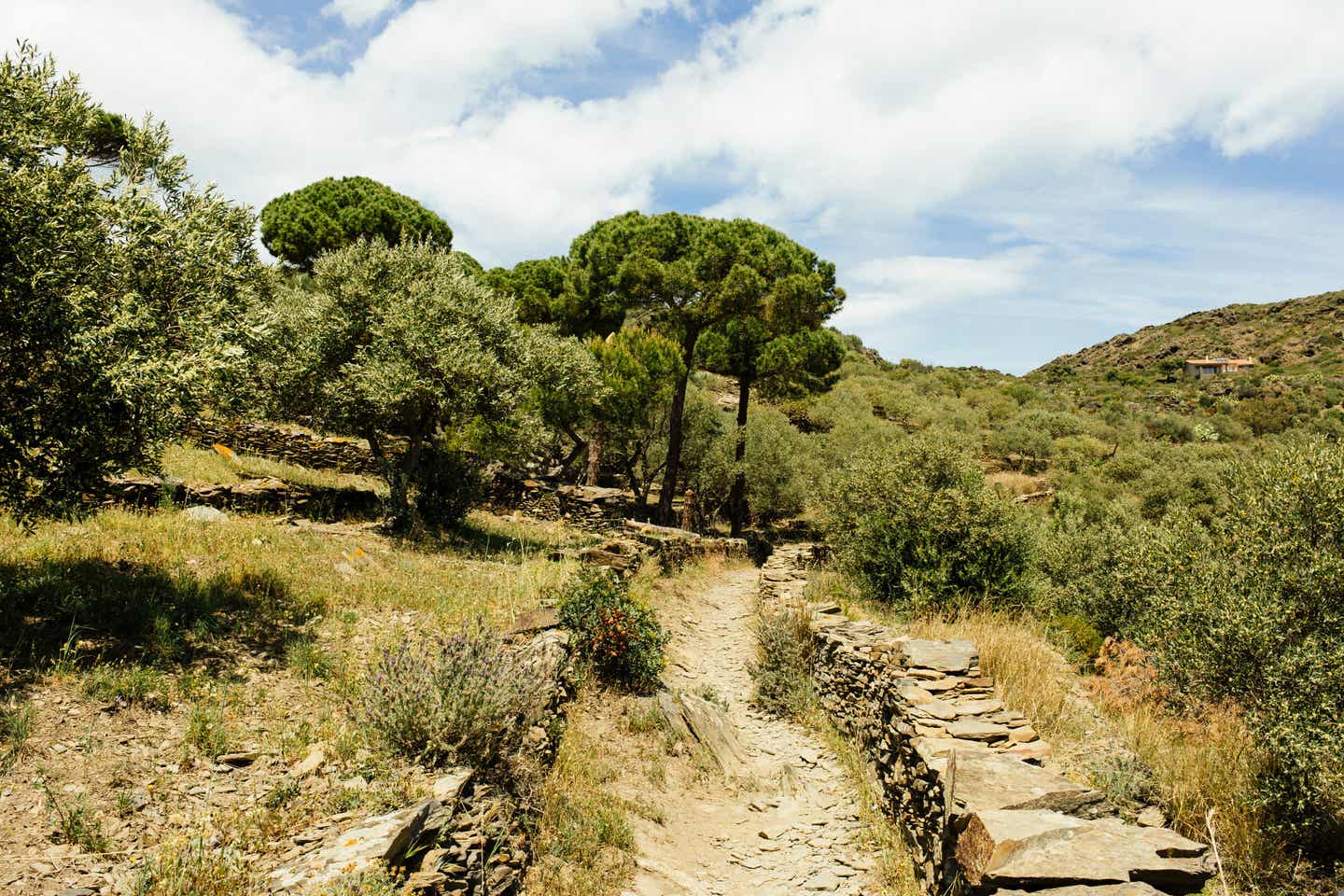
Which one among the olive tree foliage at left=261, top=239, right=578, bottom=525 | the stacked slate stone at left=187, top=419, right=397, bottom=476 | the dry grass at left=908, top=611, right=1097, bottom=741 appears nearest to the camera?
the dry grass at left=908, top=611, right=1097, bottom=741

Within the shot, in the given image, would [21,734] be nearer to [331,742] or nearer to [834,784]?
[331,742]

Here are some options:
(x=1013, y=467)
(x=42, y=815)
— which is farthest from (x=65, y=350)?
(x=1013, y=467)

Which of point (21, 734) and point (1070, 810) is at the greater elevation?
point (21, 734)

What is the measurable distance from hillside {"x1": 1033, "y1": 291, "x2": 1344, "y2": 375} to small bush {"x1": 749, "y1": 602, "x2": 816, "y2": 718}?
96.1m

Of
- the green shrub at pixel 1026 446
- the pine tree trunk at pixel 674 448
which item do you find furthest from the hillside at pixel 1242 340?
the pine tree trunk at pixel 674 448

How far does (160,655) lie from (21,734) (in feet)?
5.79

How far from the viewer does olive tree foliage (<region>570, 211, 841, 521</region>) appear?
25.3 meters

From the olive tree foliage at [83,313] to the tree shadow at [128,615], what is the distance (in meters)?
1.05

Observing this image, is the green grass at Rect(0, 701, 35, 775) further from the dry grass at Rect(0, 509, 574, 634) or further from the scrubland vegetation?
the dry grass at Rect(0, 509, 574, 634)

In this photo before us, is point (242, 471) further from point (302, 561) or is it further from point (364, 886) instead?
point (364, 886)

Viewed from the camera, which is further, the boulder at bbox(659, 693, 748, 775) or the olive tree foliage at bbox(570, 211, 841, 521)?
the olive tree foliage at bbox(570, 211, 841, 521)

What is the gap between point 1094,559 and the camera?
1670cm

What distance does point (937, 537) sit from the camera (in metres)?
13.8

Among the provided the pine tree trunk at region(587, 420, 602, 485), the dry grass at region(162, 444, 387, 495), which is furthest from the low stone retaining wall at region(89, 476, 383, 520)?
the pine tree trunk at region(587, 420, 602, 485)
